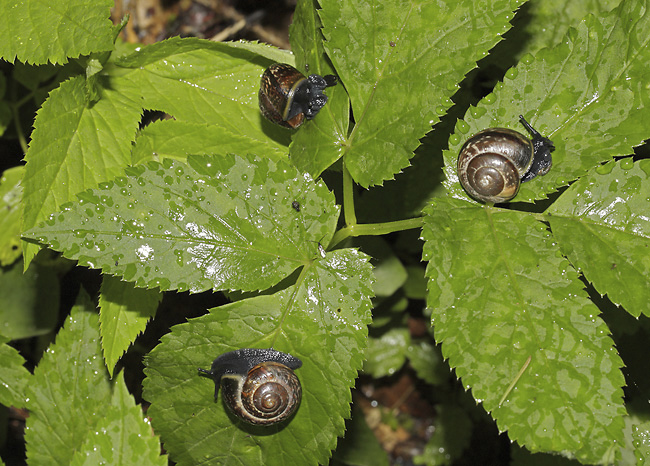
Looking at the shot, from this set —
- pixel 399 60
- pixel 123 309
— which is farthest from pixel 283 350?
pixel 399 60

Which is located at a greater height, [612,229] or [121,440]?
[612,229]

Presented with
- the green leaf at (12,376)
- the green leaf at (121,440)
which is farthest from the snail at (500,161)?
the green leaf at (12,376)

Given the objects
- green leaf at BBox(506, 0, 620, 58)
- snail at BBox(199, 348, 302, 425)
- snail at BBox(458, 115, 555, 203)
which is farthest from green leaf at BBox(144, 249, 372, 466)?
green leaf at BBox(506, 0, 620, 58)

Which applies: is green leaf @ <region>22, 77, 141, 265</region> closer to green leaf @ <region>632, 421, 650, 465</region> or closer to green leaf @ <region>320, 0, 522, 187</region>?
green leaf @ <region>320, 0, 522, 187</region>

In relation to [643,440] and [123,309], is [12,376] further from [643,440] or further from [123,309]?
[643,440]

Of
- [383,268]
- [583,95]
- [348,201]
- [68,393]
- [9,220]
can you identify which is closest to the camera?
[583,95]

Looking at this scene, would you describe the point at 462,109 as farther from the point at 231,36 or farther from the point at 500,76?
the point at 231,36
